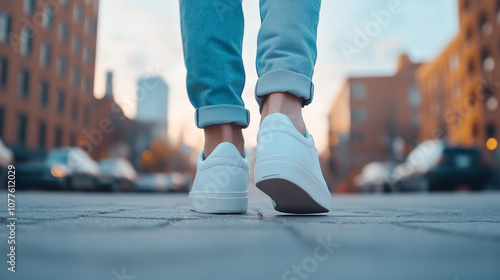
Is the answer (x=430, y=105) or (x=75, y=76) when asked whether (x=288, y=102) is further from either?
(x=430, y=105)

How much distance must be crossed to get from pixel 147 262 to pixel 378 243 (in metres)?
0.41

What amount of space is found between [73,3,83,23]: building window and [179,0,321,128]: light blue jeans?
33.0m

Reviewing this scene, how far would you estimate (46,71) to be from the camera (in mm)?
27266

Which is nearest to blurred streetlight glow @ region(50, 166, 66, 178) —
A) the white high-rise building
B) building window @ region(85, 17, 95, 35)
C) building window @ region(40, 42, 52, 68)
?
building window @ region(40, 42, 52, 68)

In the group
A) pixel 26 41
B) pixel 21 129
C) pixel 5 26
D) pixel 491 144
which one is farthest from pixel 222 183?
pixel 491 144

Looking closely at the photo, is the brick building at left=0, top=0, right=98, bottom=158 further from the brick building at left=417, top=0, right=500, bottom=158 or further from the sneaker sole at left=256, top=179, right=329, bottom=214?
the brick building at left=417, top=0, right=500, bottom=158

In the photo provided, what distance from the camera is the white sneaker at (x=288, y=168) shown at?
1333mm

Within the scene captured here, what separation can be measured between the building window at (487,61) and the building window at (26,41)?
28.4 meters

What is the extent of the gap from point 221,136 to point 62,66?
31233 millimetres

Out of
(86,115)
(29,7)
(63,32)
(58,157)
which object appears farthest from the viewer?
(86,115)

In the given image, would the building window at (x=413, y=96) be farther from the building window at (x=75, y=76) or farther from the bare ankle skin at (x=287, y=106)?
the bare ankle skin at (x=287, y=106)

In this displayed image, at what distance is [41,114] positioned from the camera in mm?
26688

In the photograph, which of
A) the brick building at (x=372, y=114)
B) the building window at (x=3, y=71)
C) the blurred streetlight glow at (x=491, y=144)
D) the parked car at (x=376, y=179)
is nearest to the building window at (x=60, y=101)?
the building window at (x=3, y=71)

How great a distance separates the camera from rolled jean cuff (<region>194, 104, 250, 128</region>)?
1.60 meters
